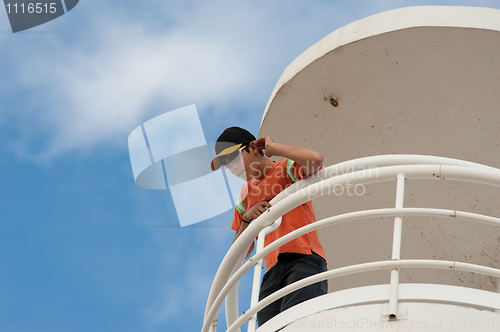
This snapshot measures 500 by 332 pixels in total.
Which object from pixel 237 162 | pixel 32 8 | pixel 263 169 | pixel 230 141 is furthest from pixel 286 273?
pixel 32 8

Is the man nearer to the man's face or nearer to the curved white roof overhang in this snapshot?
the man's face

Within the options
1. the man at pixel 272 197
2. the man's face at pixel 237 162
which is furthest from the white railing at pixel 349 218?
the man's face at pixel 237 162

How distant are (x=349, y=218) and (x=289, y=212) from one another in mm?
1220

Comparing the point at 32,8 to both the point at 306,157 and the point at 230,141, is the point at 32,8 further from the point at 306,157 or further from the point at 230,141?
the point at 306,157

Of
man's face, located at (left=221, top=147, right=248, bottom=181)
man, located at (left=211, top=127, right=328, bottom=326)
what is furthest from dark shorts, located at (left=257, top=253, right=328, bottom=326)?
man's face, located at (left=221, top=147, right=248, bottom=181)

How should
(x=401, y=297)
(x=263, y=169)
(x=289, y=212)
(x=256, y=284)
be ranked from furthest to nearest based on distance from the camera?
(x=263, y=169)
(x=289, y=212)
(x=256, y=284)
(x=401, y=297)

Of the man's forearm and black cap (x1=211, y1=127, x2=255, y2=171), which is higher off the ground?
black cap (x1=211, y1=127, x2=255, y2=171)

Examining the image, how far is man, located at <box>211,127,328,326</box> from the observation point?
362cm

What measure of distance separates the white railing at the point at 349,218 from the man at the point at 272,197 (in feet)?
0.64

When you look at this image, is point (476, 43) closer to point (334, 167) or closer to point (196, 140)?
point (334, 167)

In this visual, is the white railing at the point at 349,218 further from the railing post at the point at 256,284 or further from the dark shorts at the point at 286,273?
the dark shorts at the point at 286,273

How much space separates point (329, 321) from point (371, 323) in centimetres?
20

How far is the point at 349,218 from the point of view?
2805 mm

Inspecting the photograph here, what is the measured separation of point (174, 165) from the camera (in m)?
4.61
